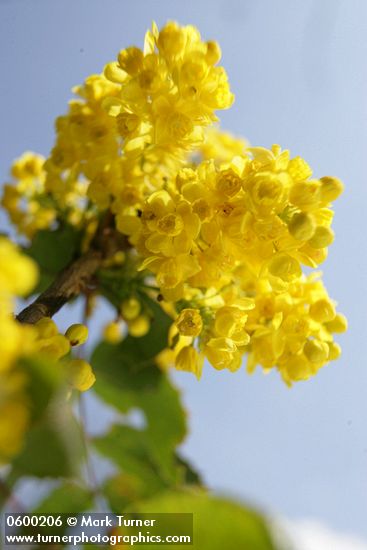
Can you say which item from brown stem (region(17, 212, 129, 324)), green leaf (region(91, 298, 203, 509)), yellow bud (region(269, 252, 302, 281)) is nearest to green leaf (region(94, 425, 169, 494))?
green leaf (region(91, 298, 203, 509))

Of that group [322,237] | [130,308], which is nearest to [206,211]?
[322,237]

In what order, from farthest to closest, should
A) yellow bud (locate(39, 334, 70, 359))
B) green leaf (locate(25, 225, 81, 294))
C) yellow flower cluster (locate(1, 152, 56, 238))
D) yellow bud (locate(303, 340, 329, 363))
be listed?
yellow flower cluster (locate(1, 152, 56, 238))
green leaf (locate(25, 225, 81, 294))
yellow bud (locate(303, 340, 329, 363))
yellow bud (locate(39, 334, 70, 359))

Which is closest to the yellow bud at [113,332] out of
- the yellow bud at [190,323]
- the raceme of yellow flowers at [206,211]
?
the raceme of yellow flowers at [206,211]

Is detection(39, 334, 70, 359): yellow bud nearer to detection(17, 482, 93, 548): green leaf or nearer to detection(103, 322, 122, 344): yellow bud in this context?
detection(17, 482, 93, 548): green leaf

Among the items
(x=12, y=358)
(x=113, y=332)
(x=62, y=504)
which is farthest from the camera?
(x=113, y=332)

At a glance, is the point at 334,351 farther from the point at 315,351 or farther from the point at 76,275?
the point at 76,275

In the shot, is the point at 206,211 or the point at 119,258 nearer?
the point at 206,211
